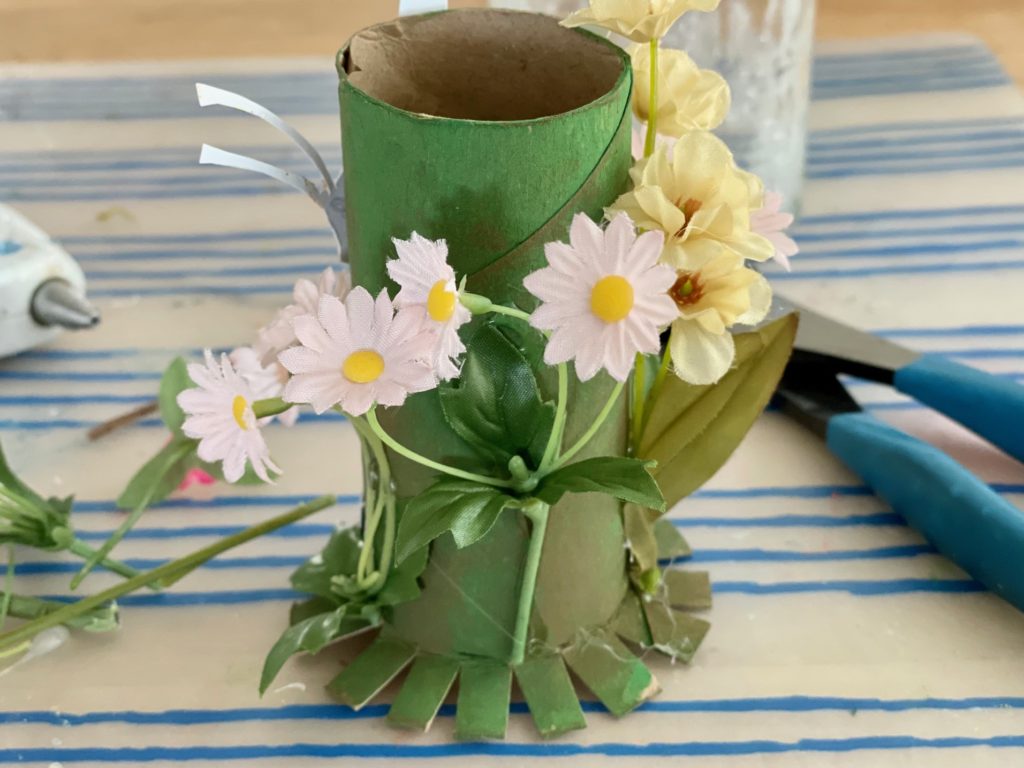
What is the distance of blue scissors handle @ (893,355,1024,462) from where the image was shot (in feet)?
1.22

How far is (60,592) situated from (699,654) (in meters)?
0.20

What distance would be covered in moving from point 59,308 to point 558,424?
0.90ft

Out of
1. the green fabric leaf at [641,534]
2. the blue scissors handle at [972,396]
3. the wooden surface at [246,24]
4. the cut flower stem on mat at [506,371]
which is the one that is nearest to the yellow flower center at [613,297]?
the cut flower stem on mat at [506,371]

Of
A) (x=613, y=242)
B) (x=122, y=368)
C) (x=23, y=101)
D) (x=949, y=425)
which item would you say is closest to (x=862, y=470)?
(x=949, y=425)

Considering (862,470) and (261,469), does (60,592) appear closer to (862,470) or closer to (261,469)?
(261,469)

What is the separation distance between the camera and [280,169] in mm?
288

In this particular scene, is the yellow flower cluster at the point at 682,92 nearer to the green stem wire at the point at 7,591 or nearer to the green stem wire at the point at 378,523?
the green stem wire at the point at 378,523

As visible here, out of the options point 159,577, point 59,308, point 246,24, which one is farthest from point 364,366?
point 246,24

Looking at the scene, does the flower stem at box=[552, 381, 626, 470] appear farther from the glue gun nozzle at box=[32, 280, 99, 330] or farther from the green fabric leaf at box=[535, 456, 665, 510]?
the glue gun nozzle at box=[32, 280, 99, 330]

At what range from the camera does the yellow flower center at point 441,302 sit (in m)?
0.23

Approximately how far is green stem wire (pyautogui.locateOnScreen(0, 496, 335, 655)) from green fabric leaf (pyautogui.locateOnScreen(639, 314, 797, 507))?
0.40 feet

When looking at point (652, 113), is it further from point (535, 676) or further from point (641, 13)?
point (535, 676)

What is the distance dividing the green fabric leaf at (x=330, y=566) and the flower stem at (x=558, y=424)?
8 centimetres

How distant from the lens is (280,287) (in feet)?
1.68
